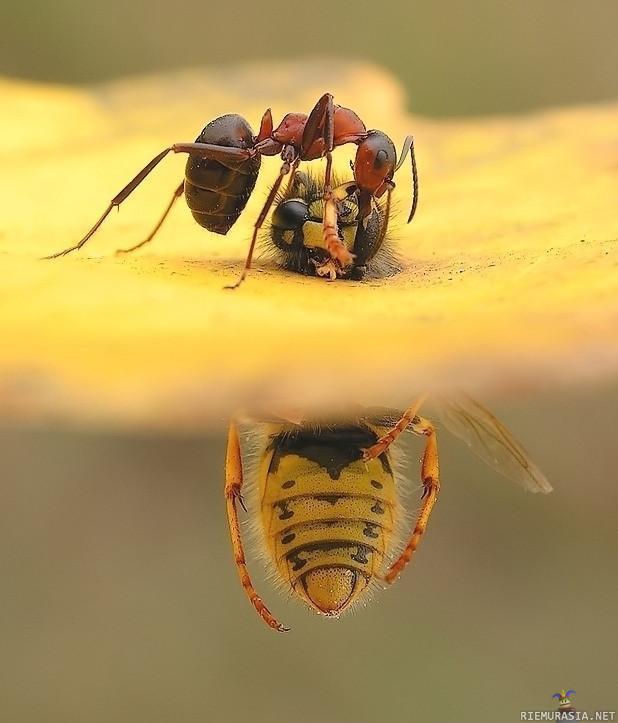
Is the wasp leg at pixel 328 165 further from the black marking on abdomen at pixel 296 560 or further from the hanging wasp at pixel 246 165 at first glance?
the black marking on abdomen at pixel 296 560

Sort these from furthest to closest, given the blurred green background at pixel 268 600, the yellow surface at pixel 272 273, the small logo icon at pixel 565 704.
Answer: the blurred green background at pixel 268 600 → the small logo icon at pixel 565 704 → the yellow surface at pixel 272 273

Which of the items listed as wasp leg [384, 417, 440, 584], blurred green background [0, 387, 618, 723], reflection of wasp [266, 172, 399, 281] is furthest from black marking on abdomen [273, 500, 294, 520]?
blurred green background [0, 387, 618, 723]

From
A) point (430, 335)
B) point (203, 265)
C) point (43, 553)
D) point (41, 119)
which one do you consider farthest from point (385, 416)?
point (43, 553)

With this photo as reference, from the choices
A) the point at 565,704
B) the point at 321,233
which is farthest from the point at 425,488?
the point at 565,704

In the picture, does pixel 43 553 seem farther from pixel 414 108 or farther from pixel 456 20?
pixel 456 20

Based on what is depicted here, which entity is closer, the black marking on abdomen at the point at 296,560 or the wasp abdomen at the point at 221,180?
the black marking on abdomen at the point at 296,560

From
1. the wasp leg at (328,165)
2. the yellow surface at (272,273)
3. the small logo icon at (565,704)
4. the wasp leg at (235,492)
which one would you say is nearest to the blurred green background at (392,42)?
the yellow surface at (272,273)

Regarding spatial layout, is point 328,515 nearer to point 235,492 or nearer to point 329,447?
point 329,447
